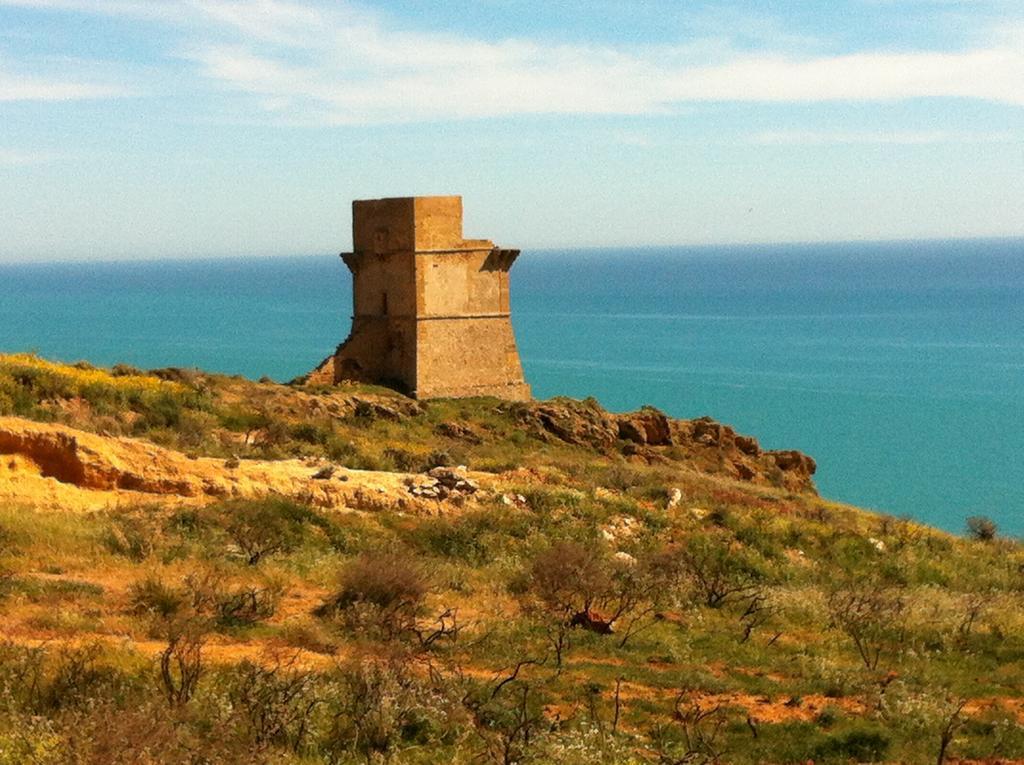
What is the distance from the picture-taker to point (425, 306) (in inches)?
1289

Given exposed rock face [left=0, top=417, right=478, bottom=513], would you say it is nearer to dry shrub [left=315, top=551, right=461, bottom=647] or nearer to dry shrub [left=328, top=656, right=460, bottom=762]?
dry shrub [left=315, top=551, right=461, bottom=647]

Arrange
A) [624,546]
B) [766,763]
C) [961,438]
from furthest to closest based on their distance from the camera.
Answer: [961,438]
[624,546]
[766,763]

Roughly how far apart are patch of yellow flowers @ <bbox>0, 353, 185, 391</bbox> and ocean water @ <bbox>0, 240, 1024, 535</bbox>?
95.7 feet

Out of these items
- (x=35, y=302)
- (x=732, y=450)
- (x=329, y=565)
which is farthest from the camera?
(x=35, y=302)

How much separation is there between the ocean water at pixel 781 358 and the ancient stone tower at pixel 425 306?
2095 cm

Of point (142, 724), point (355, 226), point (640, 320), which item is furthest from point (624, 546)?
point (640, 320)

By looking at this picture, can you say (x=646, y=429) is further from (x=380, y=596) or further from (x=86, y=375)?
(x=380, y=596)

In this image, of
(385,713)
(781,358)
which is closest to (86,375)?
(385,713)

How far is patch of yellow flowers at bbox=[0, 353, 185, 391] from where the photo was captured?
21953mm

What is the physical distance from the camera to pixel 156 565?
471 inches

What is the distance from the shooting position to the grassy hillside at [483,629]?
7.96m

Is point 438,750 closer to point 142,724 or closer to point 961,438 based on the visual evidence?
point 142,724

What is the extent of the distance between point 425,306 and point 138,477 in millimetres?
18091

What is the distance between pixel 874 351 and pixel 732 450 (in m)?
75.5
